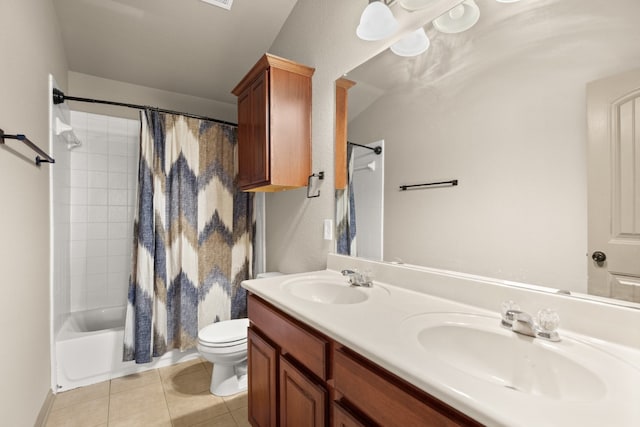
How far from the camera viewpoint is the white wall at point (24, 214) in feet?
3.77

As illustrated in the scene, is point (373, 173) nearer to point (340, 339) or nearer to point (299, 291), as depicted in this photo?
point (299, 291)

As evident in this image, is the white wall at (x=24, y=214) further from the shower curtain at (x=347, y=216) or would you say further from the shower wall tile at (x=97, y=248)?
the shower curtain at (x=347, y=216)

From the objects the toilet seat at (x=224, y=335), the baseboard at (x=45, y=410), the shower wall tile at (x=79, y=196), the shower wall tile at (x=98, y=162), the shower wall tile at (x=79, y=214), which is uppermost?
the shower wall tile at (x=98, y=162)

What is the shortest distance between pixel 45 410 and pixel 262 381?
1.45 m

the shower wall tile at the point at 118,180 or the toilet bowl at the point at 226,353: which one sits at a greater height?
the shower wall tile at the point at 118,180

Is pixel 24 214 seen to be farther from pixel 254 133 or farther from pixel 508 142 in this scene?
pixel 508 142

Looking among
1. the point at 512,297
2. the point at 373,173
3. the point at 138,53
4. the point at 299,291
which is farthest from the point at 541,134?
the point at 138,53

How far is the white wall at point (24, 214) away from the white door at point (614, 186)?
79.2 inches

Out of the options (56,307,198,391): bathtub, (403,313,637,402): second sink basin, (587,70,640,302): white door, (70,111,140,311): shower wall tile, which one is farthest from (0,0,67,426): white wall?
(587,70,640,302): white door

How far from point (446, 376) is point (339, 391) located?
397mm

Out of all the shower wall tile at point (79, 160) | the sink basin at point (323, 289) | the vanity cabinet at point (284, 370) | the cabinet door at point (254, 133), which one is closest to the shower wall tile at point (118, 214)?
the shower wall tile at point (79, 160)

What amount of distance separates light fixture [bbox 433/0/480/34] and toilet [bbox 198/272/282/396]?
1.99 m

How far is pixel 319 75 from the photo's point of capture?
1.88m

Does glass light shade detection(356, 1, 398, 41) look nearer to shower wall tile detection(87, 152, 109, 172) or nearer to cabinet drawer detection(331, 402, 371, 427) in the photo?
cabinet drawer detection(331, 402, 371, 427)
